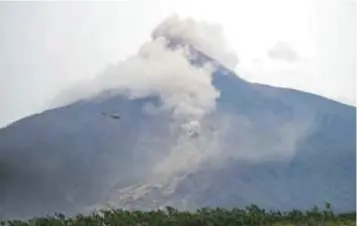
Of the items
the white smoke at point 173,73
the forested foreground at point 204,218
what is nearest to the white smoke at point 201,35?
the white smoke at point 173,73

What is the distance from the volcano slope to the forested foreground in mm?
27

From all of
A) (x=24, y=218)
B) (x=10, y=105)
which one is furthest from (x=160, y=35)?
(x=24, y=218)

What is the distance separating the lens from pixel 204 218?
2.22 metres

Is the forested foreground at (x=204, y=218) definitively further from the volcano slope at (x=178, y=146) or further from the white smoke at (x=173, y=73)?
the white smoke at (x=173, y=73)

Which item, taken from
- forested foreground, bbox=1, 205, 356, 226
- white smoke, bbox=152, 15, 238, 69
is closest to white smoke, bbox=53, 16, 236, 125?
white smoke, bbox=152, 15, 238, 69

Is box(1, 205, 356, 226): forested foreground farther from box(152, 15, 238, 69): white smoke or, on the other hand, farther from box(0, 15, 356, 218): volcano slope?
box(152, 15, 238, 69): white smoke

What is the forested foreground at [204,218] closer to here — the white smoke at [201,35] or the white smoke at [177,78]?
the white smoke at [177,78]

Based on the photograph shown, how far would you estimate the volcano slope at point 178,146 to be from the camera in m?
2.22

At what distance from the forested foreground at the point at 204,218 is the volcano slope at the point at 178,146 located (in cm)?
3

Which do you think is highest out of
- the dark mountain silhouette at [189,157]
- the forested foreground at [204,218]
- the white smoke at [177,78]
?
the white smoke at [177,78]

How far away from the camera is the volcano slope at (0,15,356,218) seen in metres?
2.22

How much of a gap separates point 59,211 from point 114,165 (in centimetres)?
26

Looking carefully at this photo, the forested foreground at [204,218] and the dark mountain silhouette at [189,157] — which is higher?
the dark mountain silhouette at [189,157]

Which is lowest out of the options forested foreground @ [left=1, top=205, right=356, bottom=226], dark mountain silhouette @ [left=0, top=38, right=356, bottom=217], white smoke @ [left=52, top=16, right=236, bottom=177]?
forested foreground @ [left=1, top=205, right=356, bottom=226]
